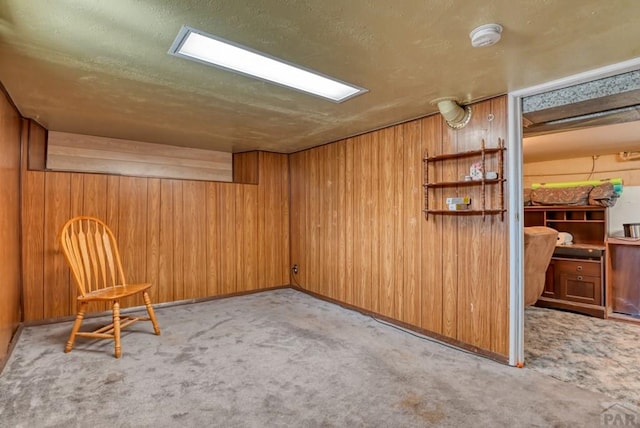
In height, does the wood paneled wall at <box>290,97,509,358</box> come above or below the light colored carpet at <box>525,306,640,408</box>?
above

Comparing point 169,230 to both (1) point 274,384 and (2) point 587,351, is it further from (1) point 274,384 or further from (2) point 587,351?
(2) point 587,351

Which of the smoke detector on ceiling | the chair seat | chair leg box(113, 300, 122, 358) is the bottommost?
chair leg box(113, 300, 122, 358)

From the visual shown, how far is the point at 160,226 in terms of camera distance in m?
4.05

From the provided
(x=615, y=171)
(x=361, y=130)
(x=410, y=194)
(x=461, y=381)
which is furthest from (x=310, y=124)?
(x=615, y=171)

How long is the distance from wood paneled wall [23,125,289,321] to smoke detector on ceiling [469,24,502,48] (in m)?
3.57

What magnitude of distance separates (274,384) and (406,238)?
1818 mm

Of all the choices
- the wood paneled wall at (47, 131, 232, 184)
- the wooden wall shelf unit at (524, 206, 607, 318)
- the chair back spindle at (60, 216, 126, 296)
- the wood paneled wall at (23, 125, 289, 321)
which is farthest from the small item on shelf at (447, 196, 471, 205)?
the wood paneled wall at (47, 131, 232, 184)

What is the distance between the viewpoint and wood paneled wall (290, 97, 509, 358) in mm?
2605

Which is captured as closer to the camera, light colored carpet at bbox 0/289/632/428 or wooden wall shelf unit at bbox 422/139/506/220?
light colored carpet at bbox 0/289/632/428

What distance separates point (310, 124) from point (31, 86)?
222 centimetres

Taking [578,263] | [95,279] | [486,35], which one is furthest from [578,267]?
[95,279]

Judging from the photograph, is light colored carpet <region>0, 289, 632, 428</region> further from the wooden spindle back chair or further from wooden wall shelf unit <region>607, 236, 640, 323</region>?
wooden wall shelf unit <region>607, 236, 640, 323</region>

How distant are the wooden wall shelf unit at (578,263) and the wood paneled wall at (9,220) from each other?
546 centimetres

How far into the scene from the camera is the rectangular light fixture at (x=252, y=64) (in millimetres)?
1753
